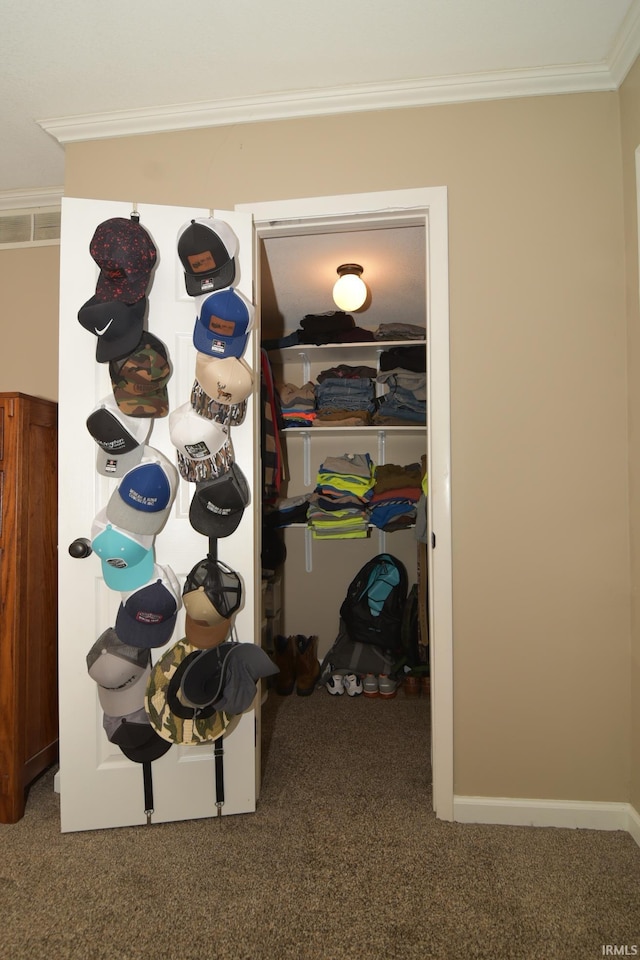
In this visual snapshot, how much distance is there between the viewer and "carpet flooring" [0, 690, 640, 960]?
4.56ft

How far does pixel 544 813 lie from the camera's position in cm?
189

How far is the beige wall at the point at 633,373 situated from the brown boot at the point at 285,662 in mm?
1847

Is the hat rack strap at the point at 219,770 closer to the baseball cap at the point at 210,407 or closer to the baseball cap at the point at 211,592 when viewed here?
the baseball cap at the point at 211,592

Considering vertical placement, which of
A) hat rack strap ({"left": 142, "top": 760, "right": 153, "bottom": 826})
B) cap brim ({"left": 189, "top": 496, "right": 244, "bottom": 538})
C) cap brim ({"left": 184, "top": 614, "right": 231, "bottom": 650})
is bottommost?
hat rack strap ({"left": 142, "top": 760, "right": 153, "bottom": 826})

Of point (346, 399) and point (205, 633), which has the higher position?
point (346, 399)

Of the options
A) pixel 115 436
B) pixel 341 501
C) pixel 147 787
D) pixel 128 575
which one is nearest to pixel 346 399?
pixel 341 501

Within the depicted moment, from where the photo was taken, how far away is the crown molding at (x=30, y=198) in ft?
8.60

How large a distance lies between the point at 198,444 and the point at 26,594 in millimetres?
908

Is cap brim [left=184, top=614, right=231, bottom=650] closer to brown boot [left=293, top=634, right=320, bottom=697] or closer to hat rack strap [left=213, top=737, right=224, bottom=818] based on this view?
hat rack strap [left=213, top=737, right=224, bottom=818]

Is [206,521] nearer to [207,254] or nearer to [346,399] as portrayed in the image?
[207,254]

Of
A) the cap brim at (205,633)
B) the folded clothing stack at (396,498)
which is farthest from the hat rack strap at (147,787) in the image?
the folded clothing stack at (396,498)

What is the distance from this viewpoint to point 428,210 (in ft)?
6.41

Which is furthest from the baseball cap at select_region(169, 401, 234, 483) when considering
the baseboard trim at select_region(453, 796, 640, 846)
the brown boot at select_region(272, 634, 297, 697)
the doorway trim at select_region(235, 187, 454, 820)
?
the brown boot at select_region(272, 634, 297, 697)

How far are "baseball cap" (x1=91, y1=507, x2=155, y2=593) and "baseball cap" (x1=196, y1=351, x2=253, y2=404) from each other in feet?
1.76
